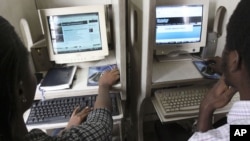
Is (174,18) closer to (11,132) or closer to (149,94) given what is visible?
(149,94)

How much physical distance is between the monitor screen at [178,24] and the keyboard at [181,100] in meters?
0.34

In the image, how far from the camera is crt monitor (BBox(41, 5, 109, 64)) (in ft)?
4.30

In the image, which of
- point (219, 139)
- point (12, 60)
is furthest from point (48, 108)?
point (219, 139)

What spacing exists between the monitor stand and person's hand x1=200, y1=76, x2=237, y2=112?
1.41 ft

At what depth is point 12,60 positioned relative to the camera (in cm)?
56

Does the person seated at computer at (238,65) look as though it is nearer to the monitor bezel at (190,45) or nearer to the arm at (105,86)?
the arm at (105,86)

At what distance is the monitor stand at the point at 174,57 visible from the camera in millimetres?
1472


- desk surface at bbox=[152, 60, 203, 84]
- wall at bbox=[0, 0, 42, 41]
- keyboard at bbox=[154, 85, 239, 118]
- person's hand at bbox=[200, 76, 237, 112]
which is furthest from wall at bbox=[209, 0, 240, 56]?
wall at bbox=[0, 0, 42, 41]

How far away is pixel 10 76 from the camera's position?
22.2 inches

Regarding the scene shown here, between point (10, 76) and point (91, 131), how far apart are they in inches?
16.1

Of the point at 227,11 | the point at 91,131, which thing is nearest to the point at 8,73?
the point at 91,131

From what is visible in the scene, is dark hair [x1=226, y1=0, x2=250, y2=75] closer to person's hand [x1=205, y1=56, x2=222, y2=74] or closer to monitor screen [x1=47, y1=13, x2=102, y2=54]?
person's hand [x1=205, y1=56, x2=222, y2=74]

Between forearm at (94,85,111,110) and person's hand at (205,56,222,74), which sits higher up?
person's hand at (205,56,222,74)

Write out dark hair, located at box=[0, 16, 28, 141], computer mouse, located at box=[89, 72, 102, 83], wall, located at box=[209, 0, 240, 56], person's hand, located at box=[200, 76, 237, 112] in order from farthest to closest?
1. wall, located at box=[209, 0, 240, 56]
2. computer mouse, located at box=[89, 72, 102, 83]
3. person's hand, located at box=[200, 76, 237, 112]
4. dark hair, located at box=[0, 16, 28, 141]
